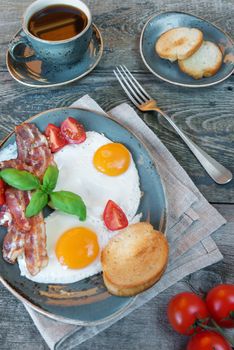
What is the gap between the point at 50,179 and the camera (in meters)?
1.58

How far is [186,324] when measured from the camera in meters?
1.38

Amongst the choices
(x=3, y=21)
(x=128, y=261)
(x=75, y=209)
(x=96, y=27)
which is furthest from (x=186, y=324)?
(x=3, y=21)

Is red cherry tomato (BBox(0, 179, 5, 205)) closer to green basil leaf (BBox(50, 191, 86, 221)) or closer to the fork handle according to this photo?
green basil leaf (BBox(50, 191, 86, 221))

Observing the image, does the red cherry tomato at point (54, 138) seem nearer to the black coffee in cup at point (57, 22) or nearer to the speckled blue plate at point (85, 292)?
the speckled blue plate at point (85, 292)

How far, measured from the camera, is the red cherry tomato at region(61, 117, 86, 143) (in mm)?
1754

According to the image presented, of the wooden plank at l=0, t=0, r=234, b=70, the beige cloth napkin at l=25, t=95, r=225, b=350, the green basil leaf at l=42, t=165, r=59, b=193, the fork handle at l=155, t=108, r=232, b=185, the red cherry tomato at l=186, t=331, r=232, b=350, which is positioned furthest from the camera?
the wooden plank at l=0, t=0, r=234, b=70

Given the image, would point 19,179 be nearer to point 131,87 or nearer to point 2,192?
point 2,192

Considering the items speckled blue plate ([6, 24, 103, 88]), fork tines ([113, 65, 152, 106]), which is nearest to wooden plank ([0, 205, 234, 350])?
fork tines ([113, 65, 152, 106])

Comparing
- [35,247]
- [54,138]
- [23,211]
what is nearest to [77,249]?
[35,247]

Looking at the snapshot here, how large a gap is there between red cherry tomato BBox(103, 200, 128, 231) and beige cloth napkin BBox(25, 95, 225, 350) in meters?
0.21

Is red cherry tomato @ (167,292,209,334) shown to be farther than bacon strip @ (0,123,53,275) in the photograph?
No

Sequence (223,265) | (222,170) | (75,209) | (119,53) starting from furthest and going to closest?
1. (119,53)
2. (222,170)
3. (223,265)
4. (75,209)

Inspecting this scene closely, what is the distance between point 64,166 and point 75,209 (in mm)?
259

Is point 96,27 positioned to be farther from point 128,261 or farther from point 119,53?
point 128,261
